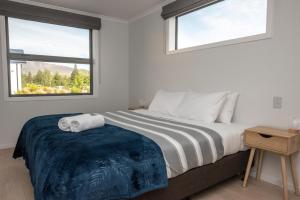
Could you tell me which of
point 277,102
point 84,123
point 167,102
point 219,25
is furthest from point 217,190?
point 219,25

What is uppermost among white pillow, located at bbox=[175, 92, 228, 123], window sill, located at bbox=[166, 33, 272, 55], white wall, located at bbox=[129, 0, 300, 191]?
window sill, located at bbox=[166, 33, 272, 55]

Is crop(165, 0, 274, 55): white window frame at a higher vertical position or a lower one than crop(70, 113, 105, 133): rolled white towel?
higher

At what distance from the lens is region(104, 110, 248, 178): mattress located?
Result: 157cm

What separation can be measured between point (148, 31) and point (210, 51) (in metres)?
1.58

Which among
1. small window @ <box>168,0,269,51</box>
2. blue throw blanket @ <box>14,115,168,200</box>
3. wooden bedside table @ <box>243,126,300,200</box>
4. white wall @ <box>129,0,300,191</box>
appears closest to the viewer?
blue throw blanket @ <box>14,115,168,200</box>

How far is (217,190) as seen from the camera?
2.07 m

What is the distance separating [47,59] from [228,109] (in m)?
3.18

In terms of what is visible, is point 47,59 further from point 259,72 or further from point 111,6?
point 259,72

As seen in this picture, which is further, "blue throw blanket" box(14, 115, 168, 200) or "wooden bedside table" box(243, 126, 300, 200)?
"wooden bedside table" box(243, 126, 300, 200)

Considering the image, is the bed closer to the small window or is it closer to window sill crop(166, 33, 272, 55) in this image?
window sill crop(166, 33, 272, 55)

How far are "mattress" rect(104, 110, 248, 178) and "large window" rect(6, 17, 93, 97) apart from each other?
2.23 metres

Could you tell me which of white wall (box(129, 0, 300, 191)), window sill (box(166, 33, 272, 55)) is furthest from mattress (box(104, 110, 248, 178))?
window sill (box(166, 33, 272, 55))

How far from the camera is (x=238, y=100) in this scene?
2500 millimetres

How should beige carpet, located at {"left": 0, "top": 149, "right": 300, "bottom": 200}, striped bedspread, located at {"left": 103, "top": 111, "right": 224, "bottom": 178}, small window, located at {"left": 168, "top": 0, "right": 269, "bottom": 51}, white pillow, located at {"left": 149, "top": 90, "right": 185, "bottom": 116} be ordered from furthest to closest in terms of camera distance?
1. white pillow, located at {"left": 149, "top": 90, "right": 185, "bottom": 116}
2. small window, located at {"left": 168, "top": 0, "right": 269, "bottom": 51}
3. beige carpet, located at {"left": 0, "top": 149, "right": 300, "bottom": 200}
4. striped bedspread, located at {"left": 103, "top": 111, "right": 224, "bottom": 178}
